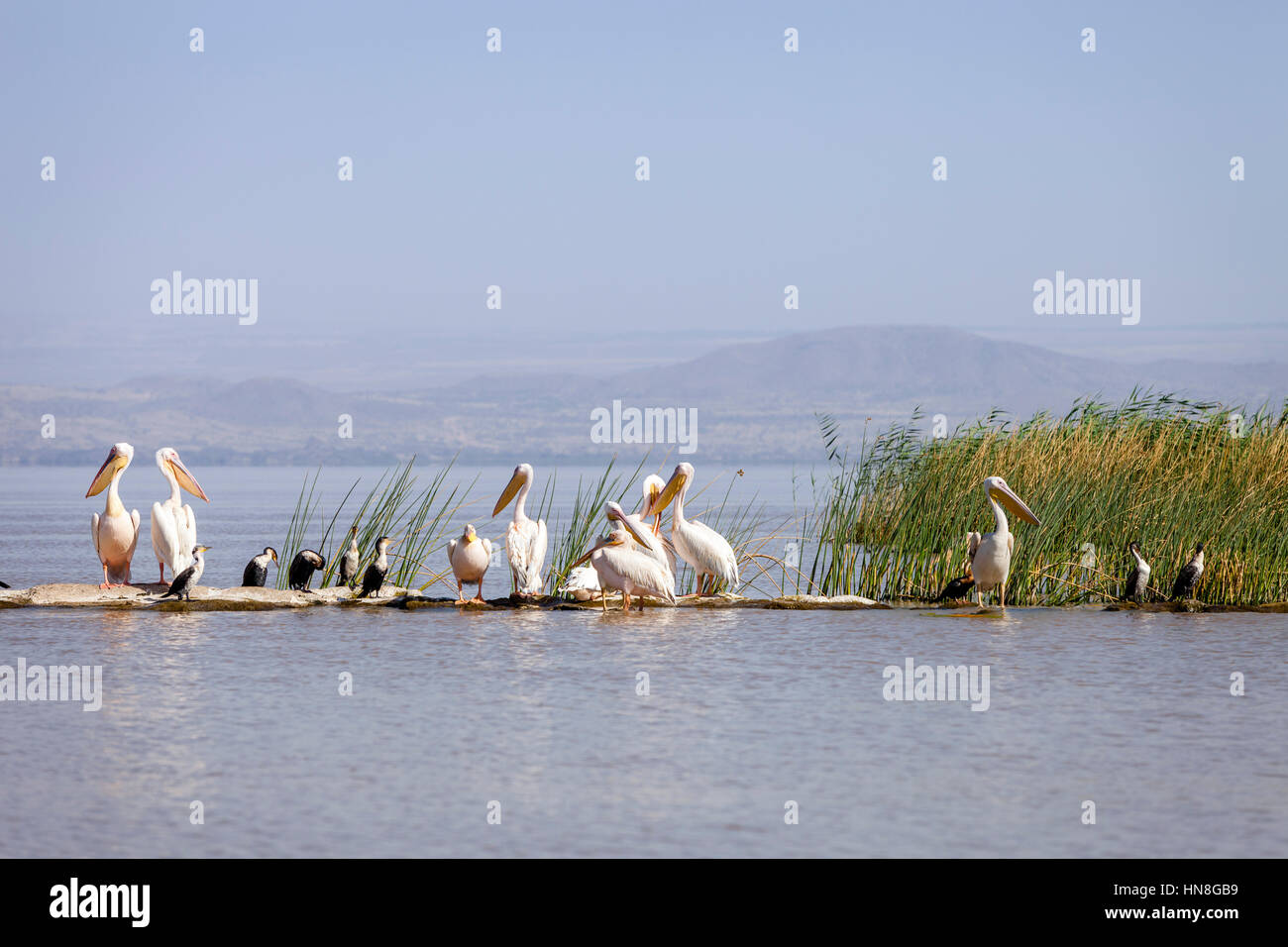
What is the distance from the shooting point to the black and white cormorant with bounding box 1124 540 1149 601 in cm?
1248

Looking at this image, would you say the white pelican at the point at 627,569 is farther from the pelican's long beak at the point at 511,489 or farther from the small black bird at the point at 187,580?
the small black bird at the point at 187,580

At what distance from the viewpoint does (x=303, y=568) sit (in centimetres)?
1245

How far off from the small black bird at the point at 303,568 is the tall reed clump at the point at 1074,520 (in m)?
4.56

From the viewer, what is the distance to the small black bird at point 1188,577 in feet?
40.8

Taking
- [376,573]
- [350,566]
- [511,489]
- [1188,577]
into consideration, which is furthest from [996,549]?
[350,566]

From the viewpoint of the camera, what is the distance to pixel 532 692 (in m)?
8.65

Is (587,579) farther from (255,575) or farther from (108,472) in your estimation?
(108,472)

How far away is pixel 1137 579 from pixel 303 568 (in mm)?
7323

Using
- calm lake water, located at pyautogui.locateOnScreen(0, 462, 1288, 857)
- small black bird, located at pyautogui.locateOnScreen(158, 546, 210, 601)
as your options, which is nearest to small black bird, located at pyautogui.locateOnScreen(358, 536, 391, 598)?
calm lake water, located at pyautogui.locateOnScreen(0, 462, 1288, 857)

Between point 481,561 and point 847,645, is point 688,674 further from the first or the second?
point 481,561
